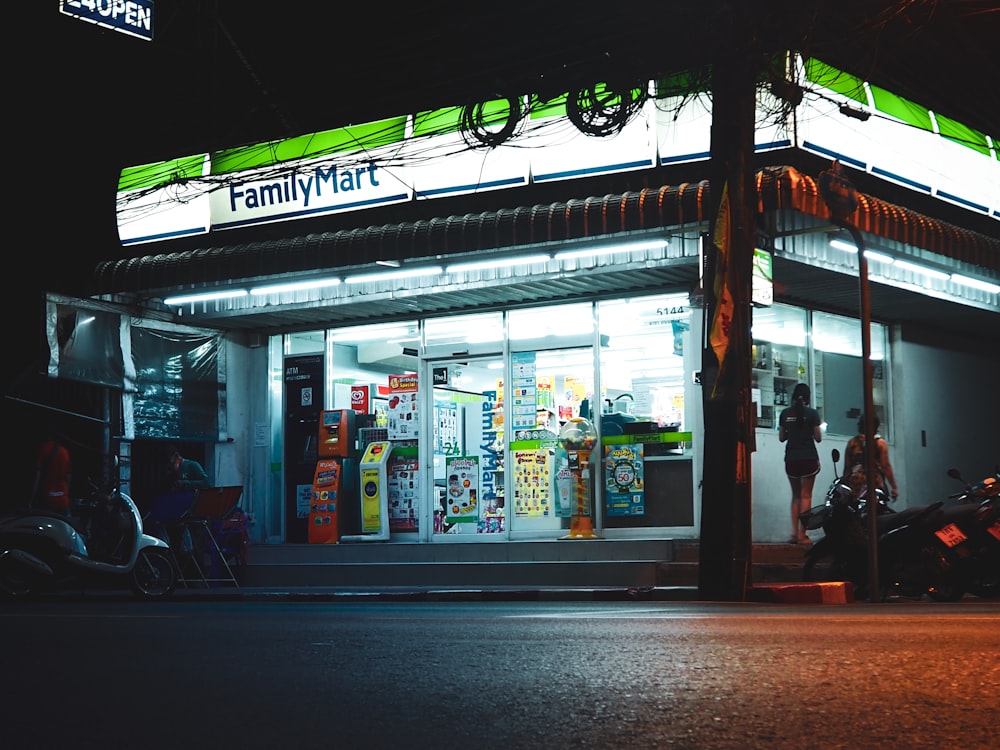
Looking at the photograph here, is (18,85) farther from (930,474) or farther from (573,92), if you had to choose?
(930,474)

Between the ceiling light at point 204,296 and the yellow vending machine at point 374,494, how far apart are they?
125 inches

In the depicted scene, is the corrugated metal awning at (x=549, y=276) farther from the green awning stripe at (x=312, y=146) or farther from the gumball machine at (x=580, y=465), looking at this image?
the gumball machine at (x=580, y=465)

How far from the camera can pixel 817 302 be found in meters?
18.5

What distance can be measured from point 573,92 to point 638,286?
2850 millimetres

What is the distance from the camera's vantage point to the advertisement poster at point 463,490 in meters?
18.8

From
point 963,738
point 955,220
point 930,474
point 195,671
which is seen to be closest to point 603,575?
point 930,474

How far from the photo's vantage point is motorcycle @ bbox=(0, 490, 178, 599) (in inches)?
571

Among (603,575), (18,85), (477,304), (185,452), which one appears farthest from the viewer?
(18,85)

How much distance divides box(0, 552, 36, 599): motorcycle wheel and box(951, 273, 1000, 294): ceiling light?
1292 centimetres

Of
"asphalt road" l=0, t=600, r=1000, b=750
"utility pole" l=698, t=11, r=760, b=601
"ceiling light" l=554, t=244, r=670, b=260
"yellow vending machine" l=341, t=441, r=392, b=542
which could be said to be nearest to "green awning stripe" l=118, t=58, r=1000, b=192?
"ceiling light" l=554, t=244, r=670, b=260

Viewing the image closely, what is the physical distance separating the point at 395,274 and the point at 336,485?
381 cm

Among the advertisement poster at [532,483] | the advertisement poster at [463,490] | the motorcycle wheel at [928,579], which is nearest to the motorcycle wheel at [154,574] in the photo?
the advertisement poster at [463,490]

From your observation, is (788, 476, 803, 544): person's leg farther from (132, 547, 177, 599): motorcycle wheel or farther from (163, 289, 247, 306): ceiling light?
(163, 289, 247, 306): ceiling light

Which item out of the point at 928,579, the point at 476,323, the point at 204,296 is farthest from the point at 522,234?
the point at 928,579
